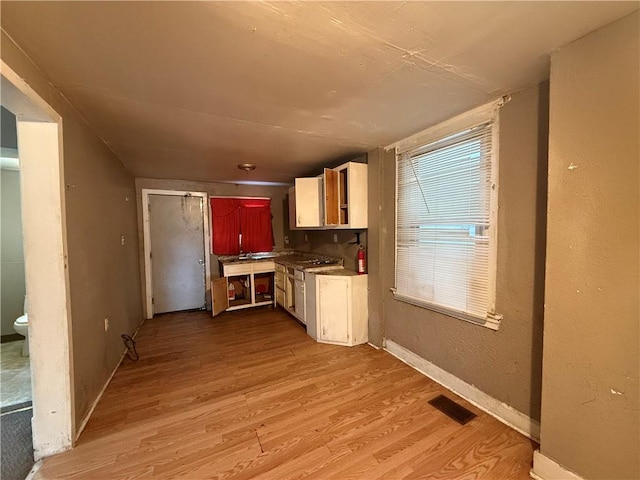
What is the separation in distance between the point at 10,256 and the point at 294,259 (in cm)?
356

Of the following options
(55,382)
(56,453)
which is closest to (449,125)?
(55,382)

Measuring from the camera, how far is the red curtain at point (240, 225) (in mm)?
4422

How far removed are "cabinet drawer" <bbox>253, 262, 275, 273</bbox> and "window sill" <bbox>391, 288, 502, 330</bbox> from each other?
2.36m

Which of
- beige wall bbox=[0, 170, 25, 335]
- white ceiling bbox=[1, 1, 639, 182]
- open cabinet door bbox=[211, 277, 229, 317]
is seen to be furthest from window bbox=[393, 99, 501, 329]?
beige wall bbox=[0, 170, 25, 335]

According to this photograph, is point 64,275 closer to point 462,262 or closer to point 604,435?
point 462,262

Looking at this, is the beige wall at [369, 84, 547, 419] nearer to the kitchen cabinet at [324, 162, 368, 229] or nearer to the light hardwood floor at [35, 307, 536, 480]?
the light hardwood floor at [35, 307, 536, 480]

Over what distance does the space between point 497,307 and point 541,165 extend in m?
0.96

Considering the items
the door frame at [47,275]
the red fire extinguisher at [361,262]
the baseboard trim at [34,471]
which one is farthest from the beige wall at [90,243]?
the red fire extinguisher at [361,262]

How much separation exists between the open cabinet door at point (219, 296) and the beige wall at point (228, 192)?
50cm

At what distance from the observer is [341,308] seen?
2.92 m

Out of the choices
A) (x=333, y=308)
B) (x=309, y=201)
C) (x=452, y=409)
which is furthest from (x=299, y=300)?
(x=452, y=409)

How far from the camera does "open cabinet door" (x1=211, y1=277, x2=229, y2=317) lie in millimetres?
3801

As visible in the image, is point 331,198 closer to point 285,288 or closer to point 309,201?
point 309,201

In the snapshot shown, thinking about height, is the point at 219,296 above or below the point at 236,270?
below
